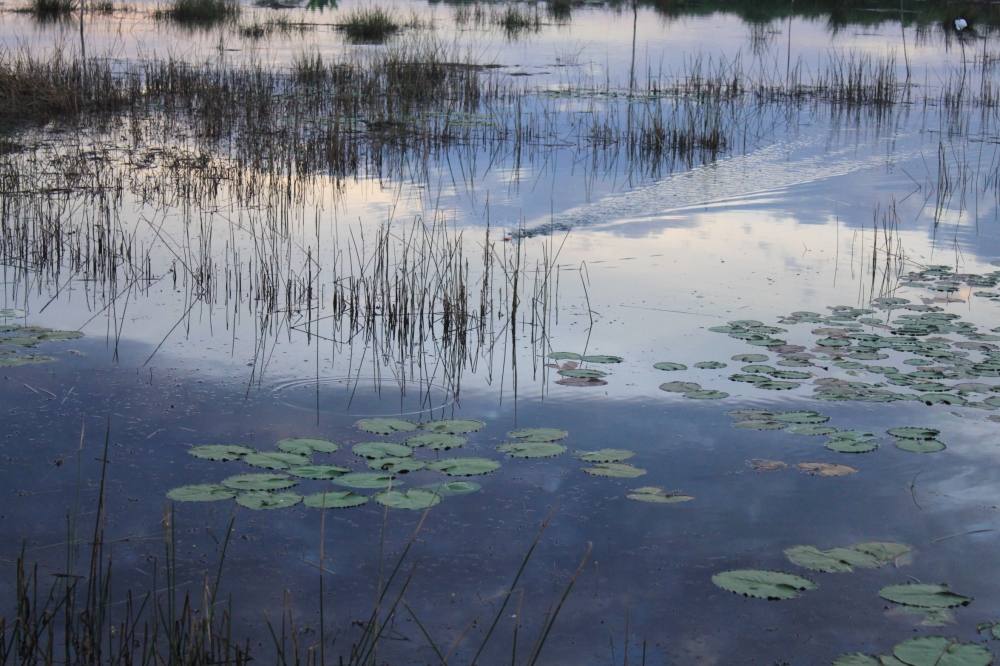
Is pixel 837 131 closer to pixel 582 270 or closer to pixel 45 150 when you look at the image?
pixel 582 270

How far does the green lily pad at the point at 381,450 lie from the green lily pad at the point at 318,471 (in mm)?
148

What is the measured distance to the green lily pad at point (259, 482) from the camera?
354 centimetres

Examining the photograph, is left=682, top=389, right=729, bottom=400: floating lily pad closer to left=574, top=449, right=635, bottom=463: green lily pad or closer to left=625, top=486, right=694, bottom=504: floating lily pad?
left=574, top=449, right=635, bottom=463: green lily pad

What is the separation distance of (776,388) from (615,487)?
45.3 inches

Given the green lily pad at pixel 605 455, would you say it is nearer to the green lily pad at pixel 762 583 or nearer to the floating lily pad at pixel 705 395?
the floating lily pad at pixel 705 395

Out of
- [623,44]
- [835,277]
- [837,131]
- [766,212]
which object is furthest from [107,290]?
[623,44]

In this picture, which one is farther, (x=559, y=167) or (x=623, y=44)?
(x=623, y=44)

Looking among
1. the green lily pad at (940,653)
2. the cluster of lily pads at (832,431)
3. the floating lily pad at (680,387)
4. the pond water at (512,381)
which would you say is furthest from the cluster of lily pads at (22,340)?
the green lily pad at (940,653)

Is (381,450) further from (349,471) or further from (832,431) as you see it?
(832,431)

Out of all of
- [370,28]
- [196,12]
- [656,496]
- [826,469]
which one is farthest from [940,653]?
[196,12]

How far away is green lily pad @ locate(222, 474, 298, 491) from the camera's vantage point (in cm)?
354

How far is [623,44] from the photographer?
67.1ft

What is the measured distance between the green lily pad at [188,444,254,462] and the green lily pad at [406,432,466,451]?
0.54 metres

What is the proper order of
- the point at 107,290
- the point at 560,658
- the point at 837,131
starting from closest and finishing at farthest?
1. the point at 560,658
2. the point at 107,290
3. the point at 837,131
